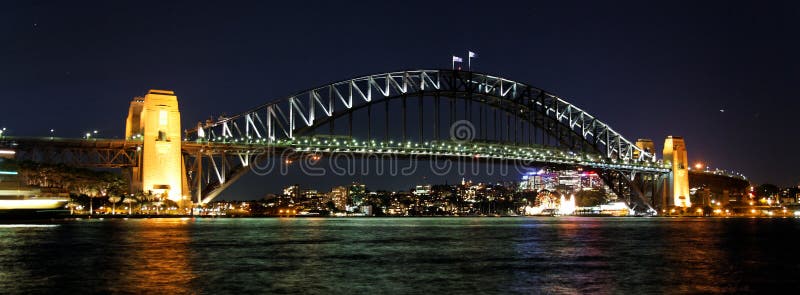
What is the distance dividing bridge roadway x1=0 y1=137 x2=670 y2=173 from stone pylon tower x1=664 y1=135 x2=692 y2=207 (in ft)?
38.5

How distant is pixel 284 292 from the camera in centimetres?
1995

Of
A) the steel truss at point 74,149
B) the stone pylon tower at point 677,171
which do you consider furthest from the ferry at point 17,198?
the stone pylon tower at point 677,171

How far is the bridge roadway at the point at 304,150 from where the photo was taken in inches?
2916

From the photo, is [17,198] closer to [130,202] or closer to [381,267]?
[130,202]

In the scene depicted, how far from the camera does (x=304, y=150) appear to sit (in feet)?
283

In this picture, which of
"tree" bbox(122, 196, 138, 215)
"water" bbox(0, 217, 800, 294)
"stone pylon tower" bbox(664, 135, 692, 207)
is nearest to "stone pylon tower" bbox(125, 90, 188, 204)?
"tree" bbox(122, 196, 138, 215)

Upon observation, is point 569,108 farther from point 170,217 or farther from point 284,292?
point 284,292

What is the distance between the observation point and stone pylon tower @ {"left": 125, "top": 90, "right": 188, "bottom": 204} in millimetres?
76938

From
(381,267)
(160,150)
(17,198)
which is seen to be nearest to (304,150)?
(160,150)

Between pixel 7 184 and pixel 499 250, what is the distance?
112 ft

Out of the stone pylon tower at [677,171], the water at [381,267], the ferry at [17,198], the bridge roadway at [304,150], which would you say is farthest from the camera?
the stone pylon tower at [677,171]

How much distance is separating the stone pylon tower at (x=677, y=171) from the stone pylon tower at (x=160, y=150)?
73.9 meters

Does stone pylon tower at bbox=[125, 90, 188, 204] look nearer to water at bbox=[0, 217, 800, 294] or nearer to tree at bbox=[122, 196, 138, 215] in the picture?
tree at bbox=[122, 196, 138, 215]

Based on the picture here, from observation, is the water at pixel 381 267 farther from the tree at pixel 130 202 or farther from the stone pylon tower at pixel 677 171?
the stone pylon tower at pixel 677 171
